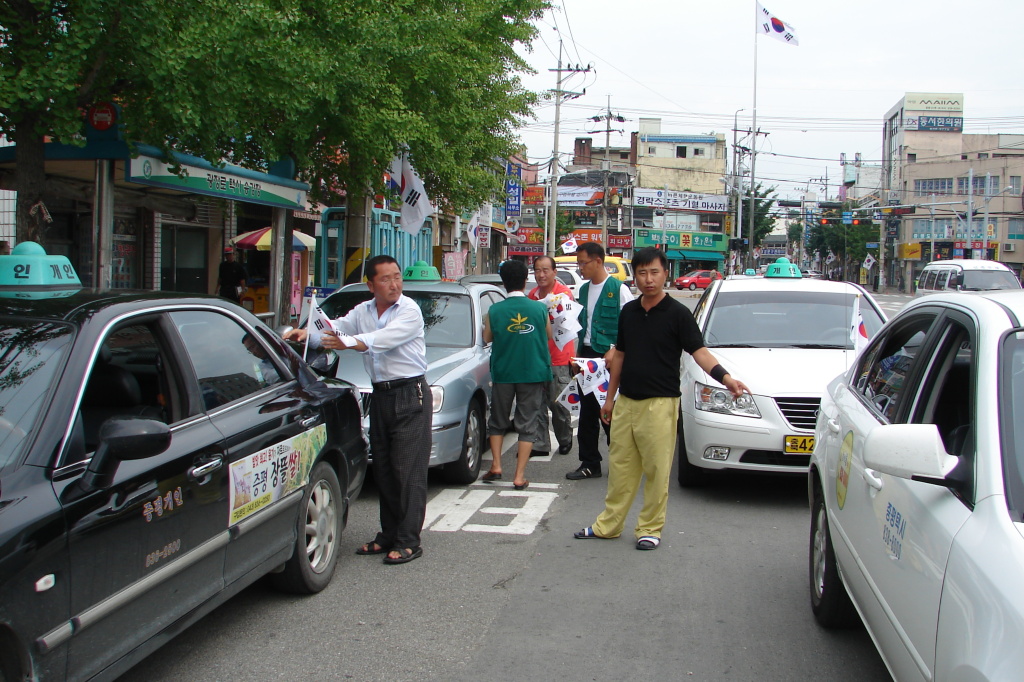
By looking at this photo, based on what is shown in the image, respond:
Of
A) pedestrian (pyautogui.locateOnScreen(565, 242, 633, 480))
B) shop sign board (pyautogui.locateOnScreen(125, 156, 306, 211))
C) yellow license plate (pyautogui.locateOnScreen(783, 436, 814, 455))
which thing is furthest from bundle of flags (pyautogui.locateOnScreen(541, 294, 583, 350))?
shop sign board (pyautogui.locateOnScreen(125, 156, 306, 211))

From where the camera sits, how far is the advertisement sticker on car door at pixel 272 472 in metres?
3.82

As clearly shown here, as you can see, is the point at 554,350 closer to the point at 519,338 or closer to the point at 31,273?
the point at 519,338

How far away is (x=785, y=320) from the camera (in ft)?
25.5

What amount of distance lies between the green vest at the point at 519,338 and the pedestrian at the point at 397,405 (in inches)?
69.4

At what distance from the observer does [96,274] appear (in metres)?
7.92

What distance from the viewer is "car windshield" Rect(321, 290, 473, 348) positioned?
312 inches

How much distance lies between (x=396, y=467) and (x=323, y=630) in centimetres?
122

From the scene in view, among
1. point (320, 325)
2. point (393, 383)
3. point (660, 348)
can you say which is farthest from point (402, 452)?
point (660, 348)

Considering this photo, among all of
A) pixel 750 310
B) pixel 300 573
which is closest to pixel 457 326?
pixel 750 310

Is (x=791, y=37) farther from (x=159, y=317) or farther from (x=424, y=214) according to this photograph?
(x=159, y=317)

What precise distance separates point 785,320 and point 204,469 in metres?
5.56

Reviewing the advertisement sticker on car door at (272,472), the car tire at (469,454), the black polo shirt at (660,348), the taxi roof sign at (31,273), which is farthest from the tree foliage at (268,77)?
the black polo shirt at (660,348)

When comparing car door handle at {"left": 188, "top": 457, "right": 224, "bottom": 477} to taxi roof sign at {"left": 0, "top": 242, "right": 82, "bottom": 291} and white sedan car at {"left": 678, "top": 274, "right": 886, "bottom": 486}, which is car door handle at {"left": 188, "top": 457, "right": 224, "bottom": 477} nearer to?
taxi roof sign at {"left": 0, "top": 242, "right": 82, "bottom": 291}

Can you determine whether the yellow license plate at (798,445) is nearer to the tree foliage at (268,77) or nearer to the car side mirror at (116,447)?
the car side mirror at (116,447)
